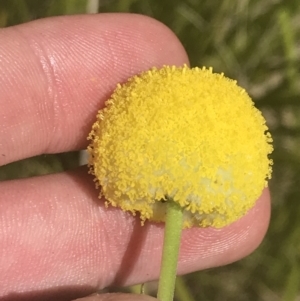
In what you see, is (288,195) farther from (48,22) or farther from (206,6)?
(48,22)

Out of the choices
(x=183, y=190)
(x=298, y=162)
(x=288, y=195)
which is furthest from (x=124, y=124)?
(x=288, y=195)

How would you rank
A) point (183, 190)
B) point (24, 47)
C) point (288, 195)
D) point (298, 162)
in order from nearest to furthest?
point (183, 190) → point (24, 47) → point (298, 162) → point (288, 195)

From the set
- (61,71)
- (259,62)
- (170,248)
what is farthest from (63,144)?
(259,62)

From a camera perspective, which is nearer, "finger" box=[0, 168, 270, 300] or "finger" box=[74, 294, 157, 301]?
"finger" box=[74, 294, 157, 301]

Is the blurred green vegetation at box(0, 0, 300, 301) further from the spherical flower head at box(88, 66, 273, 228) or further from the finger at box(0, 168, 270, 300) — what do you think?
the spherical flower head at box(88, 66, 273, 228)

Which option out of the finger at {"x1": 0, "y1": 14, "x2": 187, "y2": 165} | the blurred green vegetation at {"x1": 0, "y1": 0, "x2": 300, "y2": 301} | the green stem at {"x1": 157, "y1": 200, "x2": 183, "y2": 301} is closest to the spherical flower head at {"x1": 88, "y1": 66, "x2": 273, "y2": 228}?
the green stem at {"x1": 157, "y1": 200, "x2": 183, "y2": 301}

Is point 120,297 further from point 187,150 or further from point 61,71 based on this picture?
point 61,71

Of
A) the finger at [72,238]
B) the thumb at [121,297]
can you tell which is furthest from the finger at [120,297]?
the finger at [72,238]

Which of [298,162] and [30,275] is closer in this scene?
[30,275]
